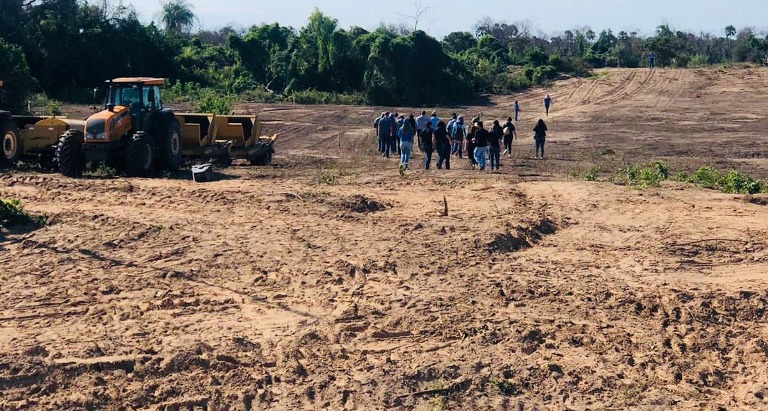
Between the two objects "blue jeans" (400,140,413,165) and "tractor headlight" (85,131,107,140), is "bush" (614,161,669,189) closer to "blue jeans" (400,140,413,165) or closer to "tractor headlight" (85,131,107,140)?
"blue jeans" (400,140,413,165)

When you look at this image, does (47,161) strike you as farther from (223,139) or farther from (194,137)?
(223,139)

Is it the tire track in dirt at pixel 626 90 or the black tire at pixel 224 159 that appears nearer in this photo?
the black tire at pixel 224 159

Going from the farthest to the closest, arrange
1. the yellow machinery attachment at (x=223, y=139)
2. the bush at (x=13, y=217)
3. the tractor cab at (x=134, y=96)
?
the yellow machinery attachment at (x=223, y=139)
the tractor cab at (x=134, y=96)
the bush at (x=13, y=217)

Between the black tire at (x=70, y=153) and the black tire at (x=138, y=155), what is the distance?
3.16 ft

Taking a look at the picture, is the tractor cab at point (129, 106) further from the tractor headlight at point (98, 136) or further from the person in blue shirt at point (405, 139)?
the person in blue shirt at point (405, 139)

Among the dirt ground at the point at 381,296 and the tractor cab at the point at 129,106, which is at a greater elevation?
the tractor cab at the point at 129,106

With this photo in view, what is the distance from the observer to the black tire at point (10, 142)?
18.5m

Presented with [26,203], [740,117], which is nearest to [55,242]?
[26,203]

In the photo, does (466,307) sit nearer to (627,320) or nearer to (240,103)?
(627,320)

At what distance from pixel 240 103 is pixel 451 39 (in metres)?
28.3

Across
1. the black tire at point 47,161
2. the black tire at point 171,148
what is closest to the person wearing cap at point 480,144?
the black tire at point 171,148

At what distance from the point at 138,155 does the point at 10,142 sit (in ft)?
10.7

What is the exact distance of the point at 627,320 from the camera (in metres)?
9.42

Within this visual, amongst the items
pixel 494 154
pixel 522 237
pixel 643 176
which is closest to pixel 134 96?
pixel 494 154
